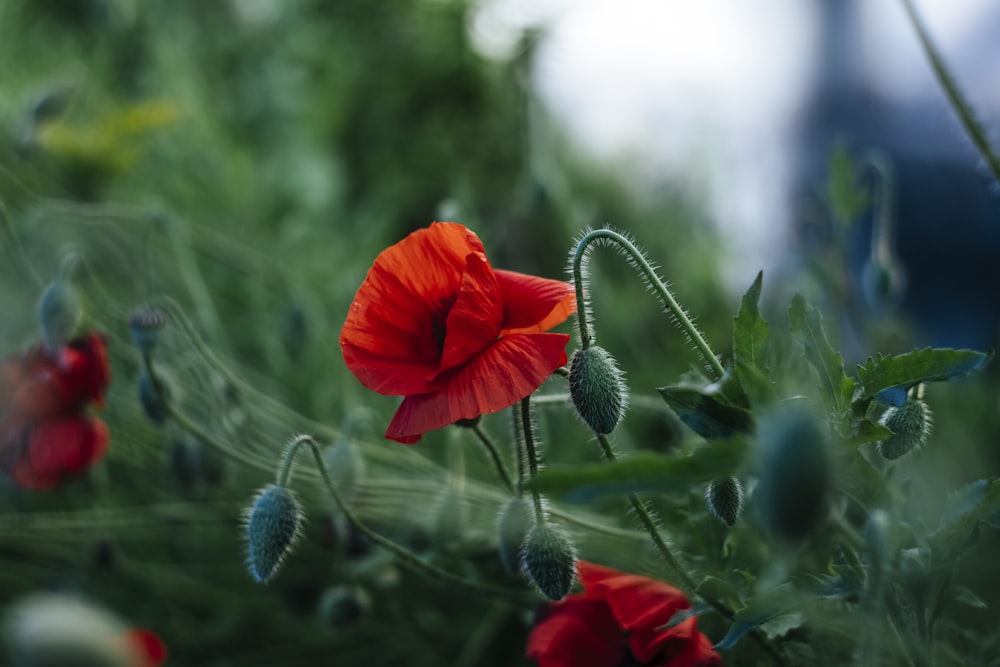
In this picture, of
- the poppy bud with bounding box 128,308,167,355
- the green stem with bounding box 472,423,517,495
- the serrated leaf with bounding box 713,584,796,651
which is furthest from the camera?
the poppy bud with bounding box 128,308,167,355

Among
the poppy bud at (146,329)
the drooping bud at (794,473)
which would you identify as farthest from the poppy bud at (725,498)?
the poppy bud at (146,329)

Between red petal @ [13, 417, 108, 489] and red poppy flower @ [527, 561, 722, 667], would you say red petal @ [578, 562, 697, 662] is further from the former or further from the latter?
red petal @ [13, 417, 108, 489]

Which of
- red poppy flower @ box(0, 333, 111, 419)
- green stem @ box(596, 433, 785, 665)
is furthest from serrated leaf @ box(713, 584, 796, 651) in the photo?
red poppy flower @ box(0, 333, 111, 419)

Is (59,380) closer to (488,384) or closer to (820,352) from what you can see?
(488,384)

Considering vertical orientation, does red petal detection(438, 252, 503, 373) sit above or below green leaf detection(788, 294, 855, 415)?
above

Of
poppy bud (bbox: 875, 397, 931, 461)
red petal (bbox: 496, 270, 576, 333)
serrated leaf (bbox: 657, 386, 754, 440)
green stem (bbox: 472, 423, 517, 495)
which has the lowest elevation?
poppy bud (bbox: 875, 397, 931, 461)

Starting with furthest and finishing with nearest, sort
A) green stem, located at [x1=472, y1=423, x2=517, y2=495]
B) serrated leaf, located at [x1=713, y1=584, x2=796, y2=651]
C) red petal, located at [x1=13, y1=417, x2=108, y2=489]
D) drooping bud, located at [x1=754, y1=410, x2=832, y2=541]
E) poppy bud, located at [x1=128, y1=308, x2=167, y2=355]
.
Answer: red petal, located at [x1=13, y1=417, x2=108, y2=489], poppy bud, located at [x1=128, y1=308, x2=167, y2=355], green stem, located at [x1=472, y1=423, x2=517, y2=495], serrated leaf, located at [x1=713, y1=584, x2=796, y2=651], drooping bud, located at [x1=754, y1=410, x2=832, y2=541]

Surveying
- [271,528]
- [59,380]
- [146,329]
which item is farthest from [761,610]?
[59,380]
